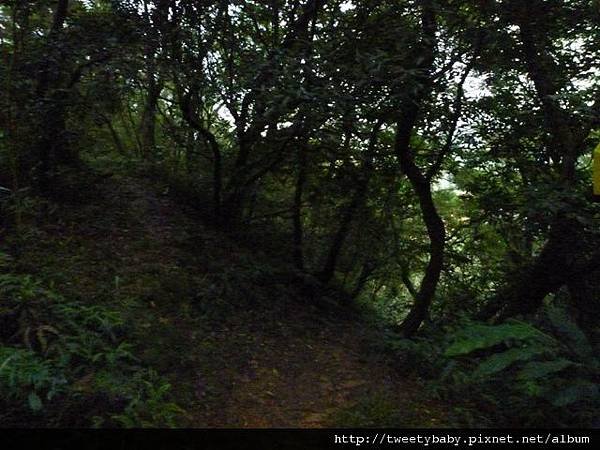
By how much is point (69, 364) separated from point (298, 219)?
186 inches

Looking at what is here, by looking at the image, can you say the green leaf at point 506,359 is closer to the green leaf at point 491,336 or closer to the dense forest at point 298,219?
the dense forest at point 298,219

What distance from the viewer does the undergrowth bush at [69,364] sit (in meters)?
3.69

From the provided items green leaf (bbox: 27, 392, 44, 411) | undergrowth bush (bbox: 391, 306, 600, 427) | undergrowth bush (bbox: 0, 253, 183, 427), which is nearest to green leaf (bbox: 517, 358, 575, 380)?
undergrowth bush (bbox: 391, 306, 600, 427)

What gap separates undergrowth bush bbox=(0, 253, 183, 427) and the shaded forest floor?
0.92 feet

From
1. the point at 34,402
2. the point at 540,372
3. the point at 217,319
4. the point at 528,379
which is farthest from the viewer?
the point at 217,319

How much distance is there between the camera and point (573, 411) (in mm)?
4414

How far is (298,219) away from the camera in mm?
8258

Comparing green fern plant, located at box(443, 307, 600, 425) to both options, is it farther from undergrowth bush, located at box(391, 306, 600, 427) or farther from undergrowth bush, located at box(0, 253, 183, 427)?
undergrowth bush, located at box(0, 253, 183, 427)

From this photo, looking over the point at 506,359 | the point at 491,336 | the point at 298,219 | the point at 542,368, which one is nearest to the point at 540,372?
the point at 542,368

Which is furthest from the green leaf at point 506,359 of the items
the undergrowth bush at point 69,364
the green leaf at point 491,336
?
the undergrowth bush at point 69,364

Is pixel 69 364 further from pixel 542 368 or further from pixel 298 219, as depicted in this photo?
pixel 298 219

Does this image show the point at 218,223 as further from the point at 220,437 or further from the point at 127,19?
the point at 220,437

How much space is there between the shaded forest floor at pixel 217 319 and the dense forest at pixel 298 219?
0.11ft

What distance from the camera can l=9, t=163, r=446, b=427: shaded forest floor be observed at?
15.3 ft
